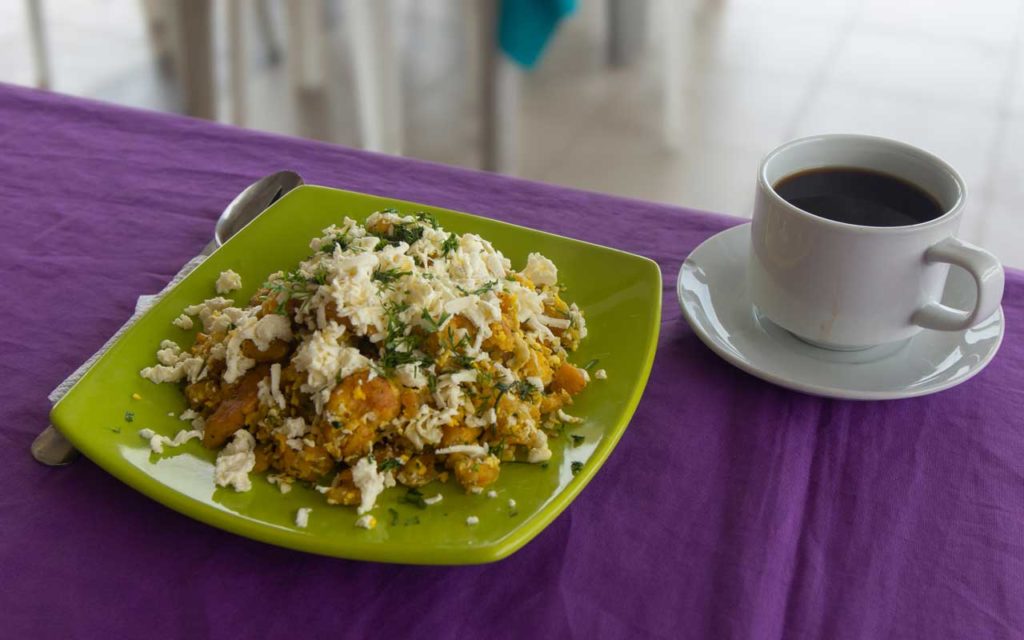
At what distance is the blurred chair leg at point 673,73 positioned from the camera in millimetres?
2547

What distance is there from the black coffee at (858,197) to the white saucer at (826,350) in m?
0.10

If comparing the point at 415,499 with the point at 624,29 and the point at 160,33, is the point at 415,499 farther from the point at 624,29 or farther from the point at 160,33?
the point at 160,33

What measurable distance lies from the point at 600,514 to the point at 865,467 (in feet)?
0.70

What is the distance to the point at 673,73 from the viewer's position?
2.60 meters

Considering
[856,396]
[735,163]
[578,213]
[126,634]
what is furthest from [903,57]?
[126,634]

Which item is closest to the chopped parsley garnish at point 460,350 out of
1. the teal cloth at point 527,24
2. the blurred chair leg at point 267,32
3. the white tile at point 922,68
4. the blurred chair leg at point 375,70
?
Result: the teal cloth at point 527,24

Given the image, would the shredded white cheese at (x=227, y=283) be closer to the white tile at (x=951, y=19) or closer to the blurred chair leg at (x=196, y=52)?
the blurred chair leg at (x=196, y=52)

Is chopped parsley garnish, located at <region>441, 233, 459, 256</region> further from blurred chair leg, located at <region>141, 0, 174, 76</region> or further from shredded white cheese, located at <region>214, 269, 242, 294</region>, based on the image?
blurred chair leg, located at <region>141, 0, 174, 76</region>

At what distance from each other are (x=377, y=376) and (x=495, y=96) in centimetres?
161

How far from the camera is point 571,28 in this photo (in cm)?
326

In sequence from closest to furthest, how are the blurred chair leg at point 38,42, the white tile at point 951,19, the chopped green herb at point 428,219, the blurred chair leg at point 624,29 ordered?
the chopped green herb at point 428,219, the blurred chair leg at point 38,42, the blurred chair leg at point 624,29, the white tile at point 951,19

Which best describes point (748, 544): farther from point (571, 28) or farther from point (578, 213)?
point (571, 28)

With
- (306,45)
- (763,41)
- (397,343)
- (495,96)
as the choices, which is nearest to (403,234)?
(397,343)

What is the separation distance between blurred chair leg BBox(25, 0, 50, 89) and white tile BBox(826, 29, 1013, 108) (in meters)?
2.28
